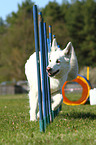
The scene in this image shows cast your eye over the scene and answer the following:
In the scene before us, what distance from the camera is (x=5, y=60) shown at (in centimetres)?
3422

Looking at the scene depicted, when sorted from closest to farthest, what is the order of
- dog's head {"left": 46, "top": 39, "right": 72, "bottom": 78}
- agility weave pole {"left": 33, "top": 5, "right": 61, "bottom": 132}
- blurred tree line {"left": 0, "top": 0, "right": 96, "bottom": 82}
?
agility weave pole {"left": 33, "top": 5, "right": 61, "bottom": 132} < dog's head {"left": 46, "top": 39, "right": 72, "bottom": 78} < blurred tree line {"left": 0, "top": 0, "right": 96, "bottom": 82}

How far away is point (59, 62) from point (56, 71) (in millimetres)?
169

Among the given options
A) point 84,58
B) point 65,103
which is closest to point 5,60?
point 84,58

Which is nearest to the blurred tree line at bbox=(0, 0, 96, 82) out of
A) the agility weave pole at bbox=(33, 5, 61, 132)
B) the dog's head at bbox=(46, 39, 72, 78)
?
the dog's head at bbox=(46, 39, 72, 78)

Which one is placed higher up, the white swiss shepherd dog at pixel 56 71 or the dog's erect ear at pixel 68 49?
the dog's erect ear at pixel 68 49

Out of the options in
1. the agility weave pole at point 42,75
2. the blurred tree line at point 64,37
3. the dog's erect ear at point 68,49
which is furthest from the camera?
the blurred tree line at point 64,37

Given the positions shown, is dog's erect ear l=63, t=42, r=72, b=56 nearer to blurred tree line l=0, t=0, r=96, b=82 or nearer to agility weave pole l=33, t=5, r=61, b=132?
agility weave pole l=33, t=5, r=61, b=132

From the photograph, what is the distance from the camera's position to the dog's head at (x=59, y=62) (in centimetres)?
425

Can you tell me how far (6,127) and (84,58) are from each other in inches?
1213

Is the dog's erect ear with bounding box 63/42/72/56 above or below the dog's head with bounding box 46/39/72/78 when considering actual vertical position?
above

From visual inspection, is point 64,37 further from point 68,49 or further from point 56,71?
point 56,71

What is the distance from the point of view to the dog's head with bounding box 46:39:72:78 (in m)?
4.25

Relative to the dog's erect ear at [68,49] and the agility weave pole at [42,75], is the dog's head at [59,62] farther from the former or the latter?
the agility weave pole at [42,75]

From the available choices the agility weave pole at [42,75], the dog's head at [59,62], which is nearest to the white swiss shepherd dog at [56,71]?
the dog's head at [59,62]
